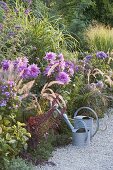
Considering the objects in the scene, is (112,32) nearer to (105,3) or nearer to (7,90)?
(105,3)

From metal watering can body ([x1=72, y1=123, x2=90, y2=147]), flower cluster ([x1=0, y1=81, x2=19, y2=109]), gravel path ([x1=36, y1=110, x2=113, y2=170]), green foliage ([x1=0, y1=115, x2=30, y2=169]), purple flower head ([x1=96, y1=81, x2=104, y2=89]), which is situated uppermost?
flower cluster ([x1=0, y1=81, x2=19, y2=109])

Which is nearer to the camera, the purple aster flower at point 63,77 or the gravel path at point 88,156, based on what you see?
the gravel path at point 88,156

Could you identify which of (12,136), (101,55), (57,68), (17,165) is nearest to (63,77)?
(57,68)

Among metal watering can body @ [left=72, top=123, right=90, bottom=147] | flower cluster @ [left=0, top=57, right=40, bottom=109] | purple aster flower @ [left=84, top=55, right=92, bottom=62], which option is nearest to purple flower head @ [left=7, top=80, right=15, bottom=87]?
flower cluster @ [left=0, top=57, right=40, bottom=109]

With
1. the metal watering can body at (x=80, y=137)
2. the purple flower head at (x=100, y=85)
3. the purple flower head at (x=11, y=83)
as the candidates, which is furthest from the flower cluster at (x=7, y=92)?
the purple flower head at (x=100, y=85)

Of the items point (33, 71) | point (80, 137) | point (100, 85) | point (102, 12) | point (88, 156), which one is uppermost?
point (102, 12)

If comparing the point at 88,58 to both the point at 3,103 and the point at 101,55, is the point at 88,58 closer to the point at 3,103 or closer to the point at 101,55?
the point at 101,55

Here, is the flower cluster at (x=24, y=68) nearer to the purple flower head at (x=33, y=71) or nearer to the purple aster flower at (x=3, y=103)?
the purple flower head at (x=33, y=71)

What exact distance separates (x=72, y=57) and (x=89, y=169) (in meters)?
2.60

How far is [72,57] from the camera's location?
687 cm

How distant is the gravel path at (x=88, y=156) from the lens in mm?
4672

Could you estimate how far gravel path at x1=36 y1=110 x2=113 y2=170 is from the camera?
4.67m

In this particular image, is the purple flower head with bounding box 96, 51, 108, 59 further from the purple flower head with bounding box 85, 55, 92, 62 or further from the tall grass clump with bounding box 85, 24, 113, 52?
the tall grass clump with bounding box 85, 24, 113, 52

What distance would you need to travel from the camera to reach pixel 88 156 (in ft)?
16.3
